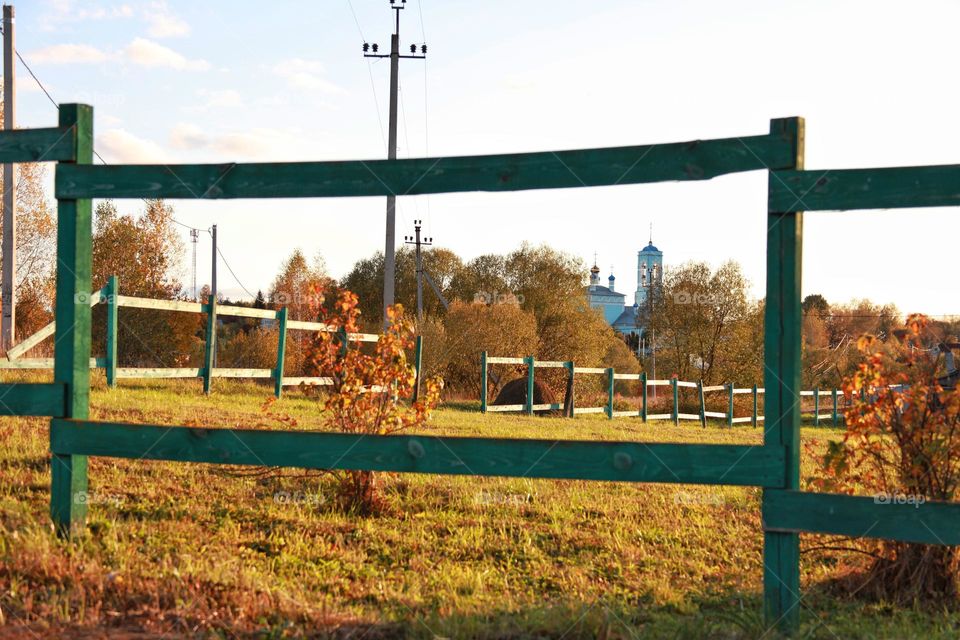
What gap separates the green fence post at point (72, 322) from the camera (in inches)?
166

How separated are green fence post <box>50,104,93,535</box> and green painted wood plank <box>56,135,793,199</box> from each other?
0.16 meters

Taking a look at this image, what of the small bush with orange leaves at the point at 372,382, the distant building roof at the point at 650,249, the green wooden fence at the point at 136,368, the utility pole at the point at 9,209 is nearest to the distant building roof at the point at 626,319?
the distant building roof at the point at 650,249

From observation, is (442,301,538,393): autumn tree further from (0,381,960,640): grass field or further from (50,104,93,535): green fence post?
(50,104,93,535): green fence post

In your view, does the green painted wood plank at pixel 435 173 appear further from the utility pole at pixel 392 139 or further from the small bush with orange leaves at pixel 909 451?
the utility pole at pixel 392 139

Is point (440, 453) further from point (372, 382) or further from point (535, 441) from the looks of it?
point (372, 382)

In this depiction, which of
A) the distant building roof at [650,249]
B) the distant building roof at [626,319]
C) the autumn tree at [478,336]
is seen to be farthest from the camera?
the distant building roof at [650,249]

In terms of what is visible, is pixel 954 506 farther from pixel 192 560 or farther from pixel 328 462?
pixel 192 560

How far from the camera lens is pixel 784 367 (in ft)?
11.2

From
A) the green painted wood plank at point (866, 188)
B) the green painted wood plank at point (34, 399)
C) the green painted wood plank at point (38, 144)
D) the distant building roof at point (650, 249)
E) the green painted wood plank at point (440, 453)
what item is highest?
the distant building roof at point (650, 249)

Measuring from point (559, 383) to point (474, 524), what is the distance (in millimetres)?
31153

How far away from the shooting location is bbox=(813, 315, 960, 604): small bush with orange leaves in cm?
435

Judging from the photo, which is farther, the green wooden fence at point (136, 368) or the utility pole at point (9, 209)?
Answer: the utility pole at point (9, 209)

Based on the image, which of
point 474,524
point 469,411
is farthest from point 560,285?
point 474,524

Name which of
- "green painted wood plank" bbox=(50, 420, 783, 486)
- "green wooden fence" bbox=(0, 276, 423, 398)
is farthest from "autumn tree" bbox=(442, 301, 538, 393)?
"green painted wood plank" bbox=(50, 420, 783, 486)
